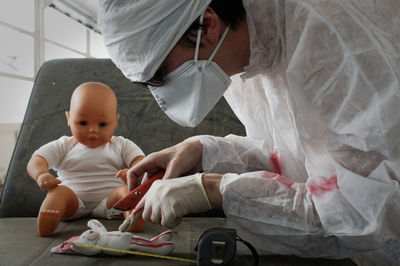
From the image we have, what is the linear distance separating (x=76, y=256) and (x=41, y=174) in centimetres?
41

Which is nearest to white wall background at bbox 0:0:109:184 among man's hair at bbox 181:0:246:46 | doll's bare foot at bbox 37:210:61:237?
doll's bare foot at bbox 37:210:61:237

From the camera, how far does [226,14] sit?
76 centimetres

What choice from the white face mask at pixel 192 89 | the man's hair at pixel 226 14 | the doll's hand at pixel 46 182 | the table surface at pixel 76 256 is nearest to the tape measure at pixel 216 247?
the table surface at pixel 76 256

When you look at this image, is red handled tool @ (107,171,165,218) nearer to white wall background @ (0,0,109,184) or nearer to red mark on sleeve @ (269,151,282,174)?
red mark on sleeve @ (269,151,282,174)

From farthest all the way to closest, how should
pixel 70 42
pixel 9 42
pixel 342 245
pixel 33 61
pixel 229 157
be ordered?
1. pixel 70 42
2. pixel 33 61
3. pixel 9 42
4. pixel 229 157
5. pixel 342 245

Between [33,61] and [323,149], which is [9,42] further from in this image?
[323,149]

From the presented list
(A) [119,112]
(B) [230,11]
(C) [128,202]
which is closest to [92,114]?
(A) [119,112]

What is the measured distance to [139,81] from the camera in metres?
0.79

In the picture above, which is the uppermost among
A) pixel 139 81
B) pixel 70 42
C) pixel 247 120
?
pixel 70 42

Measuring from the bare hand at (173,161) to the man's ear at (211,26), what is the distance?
35 centimetres

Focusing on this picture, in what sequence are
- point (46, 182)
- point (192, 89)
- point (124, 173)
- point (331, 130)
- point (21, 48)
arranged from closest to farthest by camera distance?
point (331, 130), point (192, 89), point (46, 182), point (124, 173), point (21, 48)

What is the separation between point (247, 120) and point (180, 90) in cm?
37

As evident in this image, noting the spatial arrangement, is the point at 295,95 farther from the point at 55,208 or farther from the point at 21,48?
the point at 21,48

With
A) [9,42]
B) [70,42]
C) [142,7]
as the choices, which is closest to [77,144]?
[142,7]
